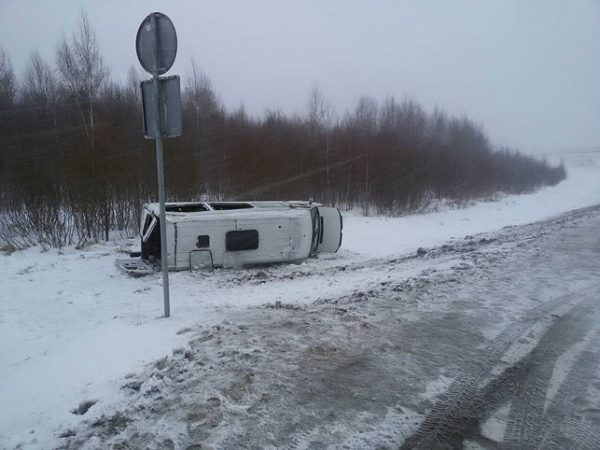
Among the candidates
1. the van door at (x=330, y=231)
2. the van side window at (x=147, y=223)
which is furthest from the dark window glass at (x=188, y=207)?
the van door at (x=330, y=231)

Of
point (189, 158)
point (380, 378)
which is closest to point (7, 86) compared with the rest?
point (189, 158)

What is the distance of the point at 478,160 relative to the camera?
3275 cm

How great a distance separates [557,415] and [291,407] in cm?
174

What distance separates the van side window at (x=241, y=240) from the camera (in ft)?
23.2

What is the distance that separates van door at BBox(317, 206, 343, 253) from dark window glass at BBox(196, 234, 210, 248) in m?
2.62

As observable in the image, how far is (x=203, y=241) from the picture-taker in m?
6.91

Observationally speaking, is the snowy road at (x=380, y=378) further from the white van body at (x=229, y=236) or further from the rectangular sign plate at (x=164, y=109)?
the white van body at (x=229, y=236)

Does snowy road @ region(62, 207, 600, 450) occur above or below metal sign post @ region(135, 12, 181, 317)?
below

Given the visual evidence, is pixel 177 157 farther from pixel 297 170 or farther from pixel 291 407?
pixel 291 407

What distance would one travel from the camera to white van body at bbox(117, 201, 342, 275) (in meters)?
6.72

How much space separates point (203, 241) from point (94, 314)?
2.32 m

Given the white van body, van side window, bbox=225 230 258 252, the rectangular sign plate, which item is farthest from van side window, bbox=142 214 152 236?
the rectangular sign plate

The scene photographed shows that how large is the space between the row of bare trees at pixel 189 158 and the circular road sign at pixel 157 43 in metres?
7.94

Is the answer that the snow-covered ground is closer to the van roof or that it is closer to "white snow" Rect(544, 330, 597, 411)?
the van roof
